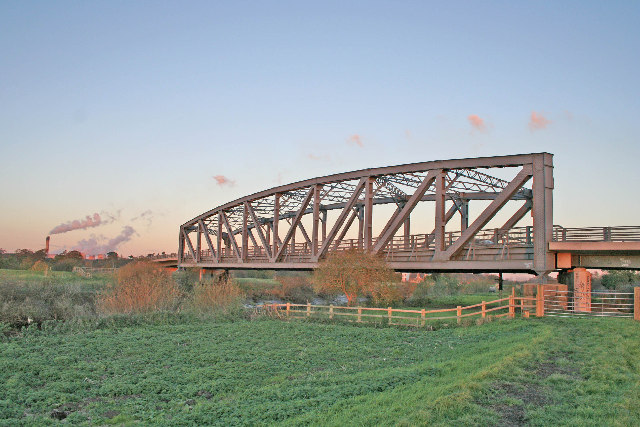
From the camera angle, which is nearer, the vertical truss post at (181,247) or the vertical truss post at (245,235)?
the vertical truss post at (245,235)

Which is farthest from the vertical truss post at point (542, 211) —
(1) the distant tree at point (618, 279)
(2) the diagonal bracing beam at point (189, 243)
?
(2) the diagonal bracing beam at point (189, 243)

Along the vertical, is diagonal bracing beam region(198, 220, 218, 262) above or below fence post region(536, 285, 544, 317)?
above

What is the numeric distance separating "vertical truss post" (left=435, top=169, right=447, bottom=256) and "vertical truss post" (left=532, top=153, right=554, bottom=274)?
18.1ft

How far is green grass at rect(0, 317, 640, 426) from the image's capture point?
9844mm

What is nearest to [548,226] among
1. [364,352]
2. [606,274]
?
[364,352]

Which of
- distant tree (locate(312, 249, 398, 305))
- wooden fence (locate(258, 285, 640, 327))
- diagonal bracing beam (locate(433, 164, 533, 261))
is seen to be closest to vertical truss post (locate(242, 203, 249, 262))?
distant tree (locate(312, 249, 398, 305))

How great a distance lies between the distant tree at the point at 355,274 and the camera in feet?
117

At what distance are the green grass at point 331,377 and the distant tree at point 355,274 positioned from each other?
42.2ft

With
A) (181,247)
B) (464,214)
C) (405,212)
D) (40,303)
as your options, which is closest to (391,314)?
(405,212)

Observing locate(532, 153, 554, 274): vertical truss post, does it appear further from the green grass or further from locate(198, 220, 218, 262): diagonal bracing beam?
locate(198, 220, 218, 262): diagonal bracing beam

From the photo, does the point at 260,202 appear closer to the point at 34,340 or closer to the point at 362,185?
the point at 362,185

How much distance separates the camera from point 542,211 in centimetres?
2747

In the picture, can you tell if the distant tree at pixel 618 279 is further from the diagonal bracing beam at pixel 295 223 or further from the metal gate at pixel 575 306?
the diagonal bracing beam at pixel 295 223

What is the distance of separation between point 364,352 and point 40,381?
997 cm
